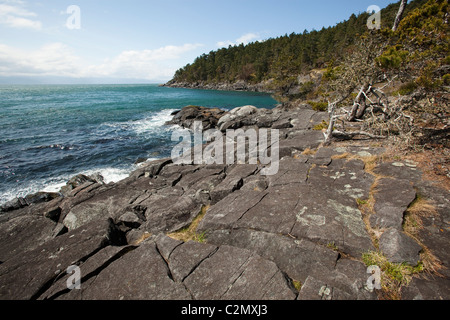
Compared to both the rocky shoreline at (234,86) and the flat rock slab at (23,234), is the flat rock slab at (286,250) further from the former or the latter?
the rocky shoreline at (234,86)

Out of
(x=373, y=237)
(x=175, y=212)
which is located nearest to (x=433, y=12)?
(x=373, y=237)

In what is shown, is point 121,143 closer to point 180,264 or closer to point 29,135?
point 29,135

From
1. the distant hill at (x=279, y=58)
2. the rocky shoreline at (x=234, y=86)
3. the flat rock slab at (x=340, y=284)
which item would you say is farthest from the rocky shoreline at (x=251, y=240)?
the rocky shoreline at (x=234, y=86)

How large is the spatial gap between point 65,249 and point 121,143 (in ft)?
69.0

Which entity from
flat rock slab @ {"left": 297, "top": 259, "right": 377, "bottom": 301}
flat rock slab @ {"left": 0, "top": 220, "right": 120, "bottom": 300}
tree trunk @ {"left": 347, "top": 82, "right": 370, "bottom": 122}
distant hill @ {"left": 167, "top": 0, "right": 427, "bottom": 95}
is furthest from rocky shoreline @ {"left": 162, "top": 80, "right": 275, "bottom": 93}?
flat rock slab @ {"left": 297, "top": 259, "right": 377, "bottom": 301}

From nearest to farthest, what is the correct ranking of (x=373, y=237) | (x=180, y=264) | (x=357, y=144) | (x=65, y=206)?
(x=180, y=264) < (x=373, y=237) < (x=65, y=206) < (x=357, y=144)

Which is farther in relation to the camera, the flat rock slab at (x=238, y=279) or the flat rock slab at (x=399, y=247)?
the flat rock slab at (x=399, y=247)

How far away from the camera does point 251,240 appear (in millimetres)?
5332

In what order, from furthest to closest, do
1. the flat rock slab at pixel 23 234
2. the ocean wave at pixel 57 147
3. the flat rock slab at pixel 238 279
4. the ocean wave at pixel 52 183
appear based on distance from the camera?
the ocean wave at pixel 57 147 < the ocean wave at pixel 52 183 < the flat rock slab at pixel 23 234 < the flat rock slab at pixel 238 279

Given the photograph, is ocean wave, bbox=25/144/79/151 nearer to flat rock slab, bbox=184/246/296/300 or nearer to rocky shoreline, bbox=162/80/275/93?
flat rock slab, bbox=184/246/296/300

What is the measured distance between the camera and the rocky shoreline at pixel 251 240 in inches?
156

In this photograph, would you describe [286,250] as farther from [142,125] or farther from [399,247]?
[142,125]

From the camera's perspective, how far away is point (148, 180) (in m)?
12.4

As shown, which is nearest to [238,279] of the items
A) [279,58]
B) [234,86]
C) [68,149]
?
[68,149]
